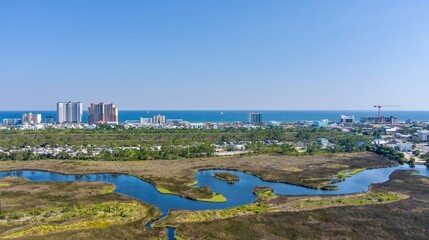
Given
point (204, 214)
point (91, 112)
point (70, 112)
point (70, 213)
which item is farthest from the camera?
point (70, 112)

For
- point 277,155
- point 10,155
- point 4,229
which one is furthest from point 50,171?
point 277,155

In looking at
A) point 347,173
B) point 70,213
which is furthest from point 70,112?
point 70,213

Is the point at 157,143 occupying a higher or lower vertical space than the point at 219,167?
higher

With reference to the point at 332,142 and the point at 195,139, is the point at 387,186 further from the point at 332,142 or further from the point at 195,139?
the point at 195,139

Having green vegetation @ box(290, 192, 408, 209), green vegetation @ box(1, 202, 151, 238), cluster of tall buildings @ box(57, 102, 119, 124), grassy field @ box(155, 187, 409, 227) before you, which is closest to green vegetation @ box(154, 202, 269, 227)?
grassy field @ box(155, 187, 409, 227)

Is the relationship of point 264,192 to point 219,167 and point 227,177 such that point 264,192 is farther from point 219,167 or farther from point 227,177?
point 219,167

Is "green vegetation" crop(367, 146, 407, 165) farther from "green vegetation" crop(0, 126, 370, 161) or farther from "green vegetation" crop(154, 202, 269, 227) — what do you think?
"green vegetation" crop(154, 202, 269, 227)

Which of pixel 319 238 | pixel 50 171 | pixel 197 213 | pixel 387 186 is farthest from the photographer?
pixel 50 171
